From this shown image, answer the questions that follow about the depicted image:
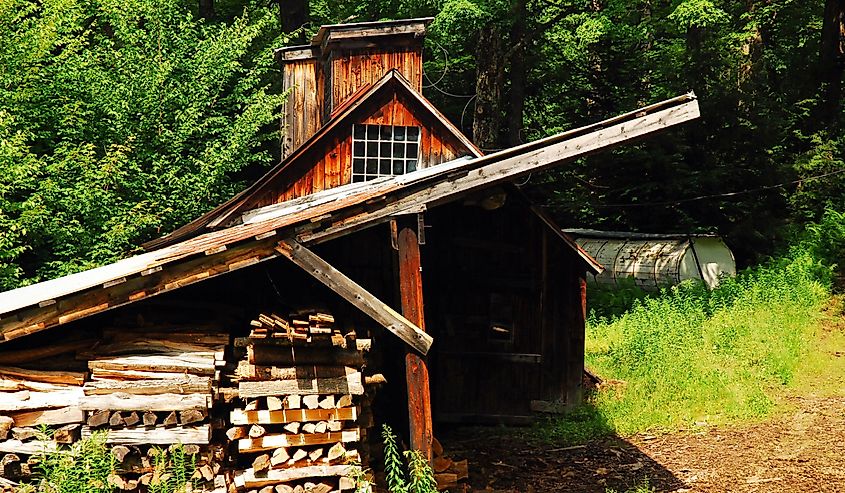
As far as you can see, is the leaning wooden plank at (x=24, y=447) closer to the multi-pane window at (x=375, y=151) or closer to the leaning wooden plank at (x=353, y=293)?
the leaning wooden plank at (x=353, y=293)

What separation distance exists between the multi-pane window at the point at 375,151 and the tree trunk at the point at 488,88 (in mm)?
6486

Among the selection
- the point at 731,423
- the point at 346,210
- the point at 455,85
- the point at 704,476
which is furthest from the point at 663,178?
the point at 346,210

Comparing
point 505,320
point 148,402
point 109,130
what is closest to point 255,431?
point 148,402

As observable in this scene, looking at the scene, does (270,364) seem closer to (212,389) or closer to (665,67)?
(212,389)

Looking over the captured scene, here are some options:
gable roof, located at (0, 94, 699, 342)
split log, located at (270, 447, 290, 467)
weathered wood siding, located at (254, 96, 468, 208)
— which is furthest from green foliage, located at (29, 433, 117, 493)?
weathered wood siding, located at (254, 96, 468, 208)

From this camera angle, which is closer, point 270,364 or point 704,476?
point 270,364

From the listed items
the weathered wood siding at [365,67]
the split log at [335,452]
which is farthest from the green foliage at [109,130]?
the split log at [335,452]

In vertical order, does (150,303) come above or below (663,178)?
below

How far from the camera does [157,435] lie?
807cm

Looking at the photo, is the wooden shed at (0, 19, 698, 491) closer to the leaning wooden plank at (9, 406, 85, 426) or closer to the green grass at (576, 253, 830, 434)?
the leaning wooden plank at (9, 406, 85, 426)

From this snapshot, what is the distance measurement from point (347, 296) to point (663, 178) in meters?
15.9

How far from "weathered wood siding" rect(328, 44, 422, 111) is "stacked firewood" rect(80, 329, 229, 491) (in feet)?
26.2

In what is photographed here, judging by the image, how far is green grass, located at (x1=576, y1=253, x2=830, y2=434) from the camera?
1273 centimetres

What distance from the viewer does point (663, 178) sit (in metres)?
Answer: 22.7
